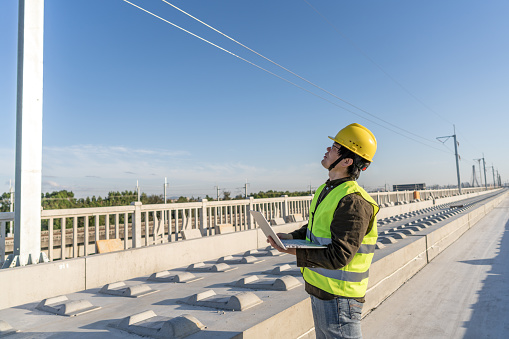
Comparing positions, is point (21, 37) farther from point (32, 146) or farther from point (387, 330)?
point (387, 330)

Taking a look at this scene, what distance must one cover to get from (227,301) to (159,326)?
865mm

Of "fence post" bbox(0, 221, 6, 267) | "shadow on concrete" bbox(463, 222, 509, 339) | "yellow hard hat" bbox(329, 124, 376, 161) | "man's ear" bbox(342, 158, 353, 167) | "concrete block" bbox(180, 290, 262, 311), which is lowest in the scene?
"shadow on concrete" bbox(463, 222, 509, 339)

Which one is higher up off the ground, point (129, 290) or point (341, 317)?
point (341, 317)

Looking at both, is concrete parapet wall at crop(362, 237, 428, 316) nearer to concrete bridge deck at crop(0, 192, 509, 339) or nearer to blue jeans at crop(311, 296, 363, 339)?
concrete bridge deck at crop(0, 192, 509, 339)

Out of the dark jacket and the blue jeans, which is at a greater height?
the dark jacket

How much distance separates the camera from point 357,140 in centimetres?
238

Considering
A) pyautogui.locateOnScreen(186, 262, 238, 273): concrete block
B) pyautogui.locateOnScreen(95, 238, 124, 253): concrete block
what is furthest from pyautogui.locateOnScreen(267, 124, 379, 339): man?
pyautogui.locateOnScreen(95, 238, 124, 253): concrete block

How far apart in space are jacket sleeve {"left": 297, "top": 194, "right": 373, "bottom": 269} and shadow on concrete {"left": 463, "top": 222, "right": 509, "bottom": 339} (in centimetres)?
337

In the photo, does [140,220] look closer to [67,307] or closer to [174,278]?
[174,278]

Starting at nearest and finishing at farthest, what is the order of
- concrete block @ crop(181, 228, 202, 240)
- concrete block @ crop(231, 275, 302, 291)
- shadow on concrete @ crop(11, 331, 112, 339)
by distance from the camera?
1. shadow on concrete @ crop(11, 331, 112, 339)
2. concrete block @ crop(231, 275, 302, 291)
3. concrete block @ crop(181, 228, 202, 240)

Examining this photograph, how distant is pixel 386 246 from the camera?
710cm

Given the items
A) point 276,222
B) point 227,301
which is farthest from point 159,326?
point 276,222

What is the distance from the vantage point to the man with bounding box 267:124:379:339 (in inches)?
80.5

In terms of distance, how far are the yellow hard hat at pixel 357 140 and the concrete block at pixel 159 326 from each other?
1910 mm
